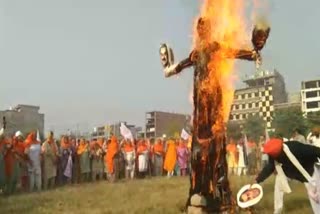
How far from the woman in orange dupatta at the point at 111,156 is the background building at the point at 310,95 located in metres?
112

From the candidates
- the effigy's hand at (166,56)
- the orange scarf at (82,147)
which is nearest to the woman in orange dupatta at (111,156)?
the orange scarf at (82,147)

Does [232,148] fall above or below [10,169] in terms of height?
above

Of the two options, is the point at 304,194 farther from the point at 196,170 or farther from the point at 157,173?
the point at 157,173

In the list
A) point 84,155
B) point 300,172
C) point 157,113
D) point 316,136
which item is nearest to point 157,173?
point 84,155

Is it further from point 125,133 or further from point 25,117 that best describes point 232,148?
point 25,117

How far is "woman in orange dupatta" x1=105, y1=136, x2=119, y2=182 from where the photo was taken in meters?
22.2

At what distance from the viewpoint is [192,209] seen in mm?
10219

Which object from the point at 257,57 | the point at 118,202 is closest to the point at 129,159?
the point at 118,202

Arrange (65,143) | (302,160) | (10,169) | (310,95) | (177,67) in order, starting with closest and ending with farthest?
1. (302,160)
2. (177,67)
3. (10,169)
4. (65,143)
5. (310,95)

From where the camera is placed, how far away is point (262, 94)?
40.2m

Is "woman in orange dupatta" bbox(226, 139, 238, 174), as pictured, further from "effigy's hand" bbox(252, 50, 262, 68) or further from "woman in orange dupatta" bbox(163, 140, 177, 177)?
"effigy's hand" bbox(252, 50, 262, 68)

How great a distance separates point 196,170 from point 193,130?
2.64ft

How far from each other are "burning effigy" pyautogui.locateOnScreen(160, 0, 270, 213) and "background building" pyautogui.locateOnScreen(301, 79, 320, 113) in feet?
401

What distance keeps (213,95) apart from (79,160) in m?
12.6
